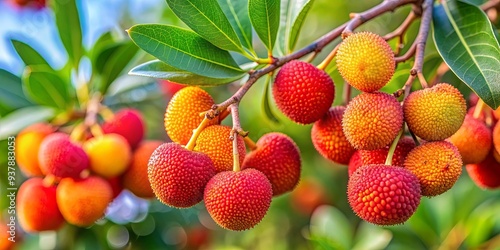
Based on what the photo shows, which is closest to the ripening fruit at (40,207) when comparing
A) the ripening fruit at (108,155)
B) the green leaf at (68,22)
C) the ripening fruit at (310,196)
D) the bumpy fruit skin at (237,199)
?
the ripening fruit at (108,155)

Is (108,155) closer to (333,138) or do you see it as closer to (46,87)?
(46,87)

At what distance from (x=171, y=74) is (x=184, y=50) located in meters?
0.05

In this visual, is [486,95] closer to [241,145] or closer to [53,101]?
[241,145]

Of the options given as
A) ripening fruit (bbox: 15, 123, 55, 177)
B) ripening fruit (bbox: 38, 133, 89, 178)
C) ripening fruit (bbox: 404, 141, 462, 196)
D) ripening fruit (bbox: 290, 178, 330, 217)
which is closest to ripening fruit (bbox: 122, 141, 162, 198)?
ripening fruit (bbox: 38, 133, 89, 178)

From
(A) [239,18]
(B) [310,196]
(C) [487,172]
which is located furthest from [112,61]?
(B) [310,196]

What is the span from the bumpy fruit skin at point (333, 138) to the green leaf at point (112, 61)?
3.05ft

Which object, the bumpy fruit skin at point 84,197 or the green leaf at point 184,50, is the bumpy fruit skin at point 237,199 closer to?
the green leaf at point 184,50

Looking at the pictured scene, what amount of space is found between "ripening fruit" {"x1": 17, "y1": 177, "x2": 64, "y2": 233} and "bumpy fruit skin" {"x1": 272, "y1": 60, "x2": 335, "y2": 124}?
2.76ft

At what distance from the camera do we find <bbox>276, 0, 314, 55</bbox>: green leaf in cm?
133

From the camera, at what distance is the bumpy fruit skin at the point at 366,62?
1067 millimetres

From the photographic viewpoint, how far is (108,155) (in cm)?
168

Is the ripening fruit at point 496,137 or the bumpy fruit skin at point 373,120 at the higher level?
the bumpy fruit skin at point 373,120

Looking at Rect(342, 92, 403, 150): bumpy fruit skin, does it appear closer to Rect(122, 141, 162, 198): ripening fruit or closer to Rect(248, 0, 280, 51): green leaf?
Rect(248, 0, 280, 51): green leaf

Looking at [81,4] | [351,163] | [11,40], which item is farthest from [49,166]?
[351,163]
